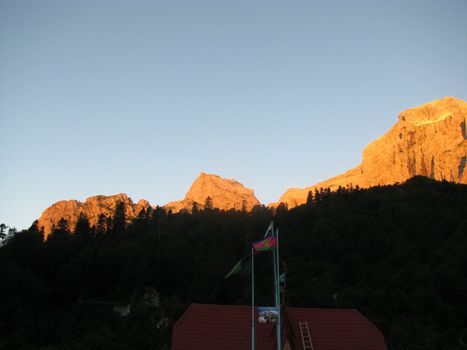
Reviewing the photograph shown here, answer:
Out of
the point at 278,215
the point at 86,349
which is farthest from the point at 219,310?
the point at 278,215

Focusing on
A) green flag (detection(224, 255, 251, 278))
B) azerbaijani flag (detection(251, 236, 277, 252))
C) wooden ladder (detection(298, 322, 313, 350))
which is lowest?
wooden ladder (detection(298, 322, 313, 350))

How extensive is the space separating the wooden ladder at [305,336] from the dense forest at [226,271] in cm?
1146

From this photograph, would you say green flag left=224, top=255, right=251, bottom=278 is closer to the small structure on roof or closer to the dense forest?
the small structure on roof

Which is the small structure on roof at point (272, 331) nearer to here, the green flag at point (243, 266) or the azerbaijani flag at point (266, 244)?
the green flag at point (243, 266)

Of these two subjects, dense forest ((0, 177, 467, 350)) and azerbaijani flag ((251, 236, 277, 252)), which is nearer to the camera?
azerbaijani flag ((251, 236, 277, 252))

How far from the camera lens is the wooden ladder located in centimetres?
3303

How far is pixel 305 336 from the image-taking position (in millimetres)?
33812

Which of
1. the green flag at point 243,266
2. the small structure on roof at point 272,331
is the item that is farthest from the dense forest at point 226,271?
the green flag at point 243,266

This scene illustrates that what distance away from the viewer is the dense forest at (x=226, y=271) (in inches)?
2160

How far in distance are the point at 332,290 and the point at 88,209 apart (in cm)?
14885

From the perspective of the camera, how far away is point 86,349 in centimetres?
4697

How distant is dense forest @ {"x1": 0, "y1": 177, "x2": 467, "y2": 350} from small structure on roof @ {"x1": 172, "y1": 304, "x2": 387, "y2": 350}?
10.4m

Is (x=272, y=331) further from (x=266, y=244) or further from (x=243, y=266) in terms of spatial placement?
(x=266, y=244)

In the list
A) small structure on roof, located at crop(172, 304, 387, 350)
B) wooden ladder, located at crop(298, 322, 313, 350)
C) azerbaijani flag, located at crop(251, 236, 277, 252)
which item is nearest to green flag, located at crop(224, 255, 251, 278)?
azerbaijani flag, located at crop(251, 236, 277, 252)
